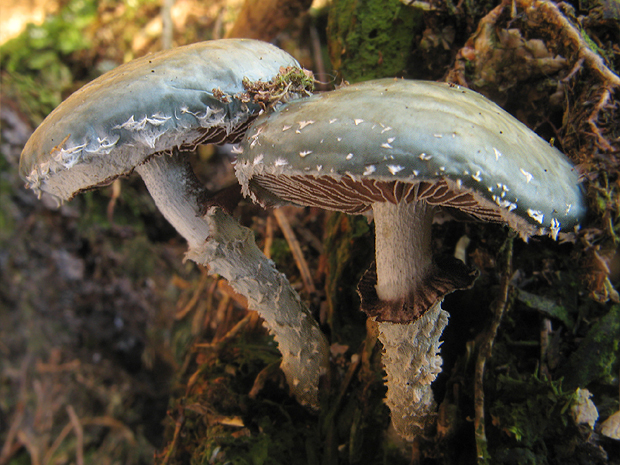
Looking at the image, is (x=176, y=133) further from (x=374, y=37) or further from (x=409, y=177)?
(x=374, y=37)

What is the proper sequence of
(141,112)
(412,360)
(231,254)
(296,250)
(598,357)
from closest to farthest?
1. (141,112)
2. (412,360)
3. (231,254)
4. (598,357)
5. (296,250)

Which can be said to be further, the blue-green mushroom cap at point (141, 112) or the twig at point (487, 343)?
the twig at point (487, 343)

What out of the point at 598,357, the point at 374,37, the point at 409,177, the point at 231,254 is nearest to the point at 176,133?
the point at 231,254

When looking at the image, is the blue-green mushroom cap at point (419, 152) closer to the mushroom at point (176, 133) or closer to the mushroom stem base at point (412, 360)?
the mushroom at point (176, 133)

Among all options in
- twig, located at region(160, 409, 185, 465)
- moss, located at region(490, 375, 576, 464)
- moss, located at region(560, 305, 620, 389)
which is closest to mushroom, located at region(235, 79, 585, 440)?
moss, located at region(490, 375, 576, 464)

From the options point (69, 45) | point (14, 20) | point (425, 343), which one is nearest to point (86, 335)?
point (69, 45)

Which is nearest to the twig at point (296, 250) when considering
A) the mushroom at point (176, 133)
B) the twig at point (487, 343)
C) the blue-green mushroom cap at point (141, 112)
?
the mushroom at point (176, 133)
